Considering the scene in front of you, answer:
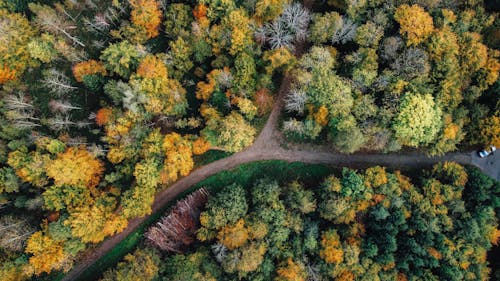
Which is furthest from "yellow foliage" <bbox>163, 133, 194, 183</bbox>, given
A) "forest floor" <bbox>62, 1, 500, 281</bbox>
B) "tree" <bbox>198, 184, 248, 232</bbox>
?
"tree" <bbox>198, 184, 248, 232</bbox>

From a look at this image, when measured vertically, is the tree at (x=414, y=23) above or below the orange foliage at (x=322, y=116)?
above

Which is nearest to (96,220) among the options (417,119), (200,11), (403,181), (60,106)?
(60,106)

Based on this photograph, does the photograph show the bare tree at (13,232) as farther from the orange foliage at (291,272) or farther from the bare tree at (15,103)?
the orange foliage at (291,272)

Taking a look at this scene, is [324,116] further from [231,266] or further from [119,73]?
[119,73]

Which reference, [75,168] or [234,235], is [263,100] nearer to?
[234,235]

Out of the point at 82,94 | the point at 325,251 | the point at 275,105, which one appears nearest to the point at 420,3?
the point at 275,105

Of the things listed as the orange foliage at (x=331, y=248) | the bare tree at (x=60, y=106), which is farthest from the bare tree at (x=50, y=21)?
the orange foliage at (x=331, y=248)
